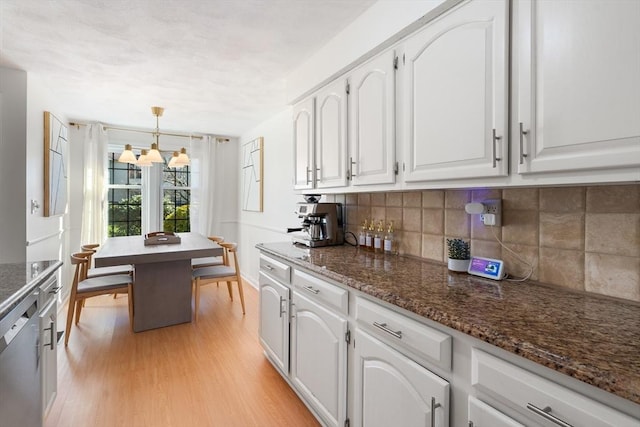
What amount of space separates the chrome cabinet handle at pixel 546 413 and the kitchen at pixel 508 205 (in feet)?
2.13

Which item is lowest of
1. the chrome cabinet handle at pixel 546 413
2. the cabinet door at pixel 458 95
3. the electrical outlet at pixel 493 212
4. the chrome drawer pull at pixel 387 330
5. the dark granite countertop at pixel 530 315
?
the chrome cabinet handle at pixel 546 413

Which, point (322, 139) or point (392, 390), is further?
point (322, 139)

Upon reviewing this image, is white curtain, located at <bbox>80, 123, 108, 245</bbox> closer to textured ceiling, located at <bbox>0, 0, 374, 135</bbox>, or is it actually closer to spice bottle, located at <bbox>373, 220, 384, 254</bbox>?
textured ceiling, located at <bbox>0, 0, 374, 135</bbox>

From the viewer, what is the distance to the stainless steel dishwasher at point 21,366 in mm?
1189

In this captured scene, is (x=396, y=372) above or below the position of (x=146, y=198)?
below

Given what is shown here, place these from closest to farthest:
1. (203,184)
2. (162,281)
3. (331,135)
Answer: (331,135), (162,281), (203,184)

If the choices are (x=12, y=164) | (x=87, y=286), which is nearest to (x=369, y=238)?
(x=87, y=286)

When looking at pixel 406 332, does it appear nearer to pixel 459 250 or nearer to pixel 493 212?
pixel 459 250

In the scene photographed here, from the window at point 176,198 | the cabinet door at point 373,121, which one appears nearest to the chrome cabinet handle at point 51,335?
the cabinet door at point 373,121

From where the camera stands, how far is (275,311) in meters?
2.28

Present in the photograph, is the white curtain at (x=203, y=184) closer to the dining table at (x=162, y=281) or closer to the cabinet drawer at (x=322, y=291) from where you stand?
the dining table at (x=162, y=281)

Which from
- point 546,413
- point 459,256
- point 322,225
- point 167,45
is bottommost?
point 546,413

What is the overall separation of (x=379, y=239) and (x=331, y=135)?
777 mm

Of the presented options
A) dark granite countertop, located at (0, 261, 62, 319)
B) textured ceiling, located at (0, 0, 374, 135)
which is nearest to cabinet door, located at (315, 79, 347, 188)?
textured ceiling, located at (0, 0, 374, 135)
